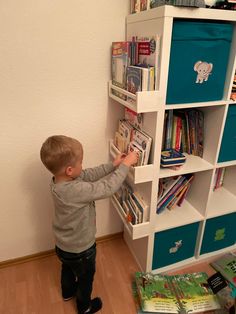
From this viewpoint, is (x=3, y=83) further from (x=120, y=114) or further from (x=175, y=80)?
(x=175, y=80)

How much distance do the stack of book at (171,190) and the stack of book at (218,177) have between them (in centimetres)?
25

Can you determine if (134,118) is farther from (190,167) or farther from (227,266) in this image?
(227,266)

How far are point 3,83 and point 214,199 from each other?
1390 millimetres

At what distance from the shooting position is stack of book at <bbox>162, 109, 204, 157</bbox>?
1.37 meters

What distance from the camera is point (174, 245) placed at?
1534mm

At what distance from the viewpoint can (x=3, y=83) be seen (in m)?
1.22

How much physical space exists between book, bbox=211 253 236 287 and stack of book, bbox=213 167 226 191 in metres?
0.45

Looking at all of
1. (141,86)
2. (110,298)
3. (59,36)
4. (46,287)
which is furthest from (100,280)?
(59,36)

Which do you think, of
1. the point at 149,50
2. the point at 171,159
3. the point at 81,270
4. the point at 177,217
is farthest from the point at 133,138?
the point at 81,270

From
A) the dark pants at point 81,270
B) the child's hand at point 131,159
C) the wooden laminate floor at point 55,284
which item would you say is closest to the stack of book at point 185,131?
the child's hand at point 131,159

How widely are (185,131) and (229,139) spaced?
0.23 meters

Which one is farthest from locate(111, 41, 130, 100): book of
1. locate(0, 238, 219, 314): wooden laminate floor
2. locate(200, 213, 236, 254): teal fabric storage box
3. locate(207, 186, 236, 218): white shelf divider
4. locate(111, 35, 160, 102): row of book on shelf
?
locate(0, 238, 219, 314): wooden laminate floor

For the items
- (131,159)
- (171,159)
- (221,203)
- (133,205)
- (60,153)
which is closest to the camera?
(60,153)

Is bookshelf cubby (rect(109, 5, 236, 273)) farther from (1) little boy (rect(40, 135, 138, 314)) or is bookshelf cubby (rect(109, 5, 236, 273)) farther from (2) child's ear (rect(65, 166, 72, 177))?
(2) child's ear (rect(65, 166, 72, 177))
